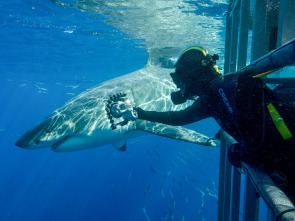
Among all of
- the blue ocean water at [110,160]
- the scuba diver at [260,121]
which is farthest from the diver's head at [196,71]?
the blue ocean water at [110,160]

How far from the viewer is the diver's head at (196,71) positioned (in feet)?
7.31

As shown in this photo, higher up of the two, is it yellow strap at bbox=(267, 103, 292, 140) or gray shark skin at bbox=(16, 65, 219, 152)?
yellow strap at bbox=(267, 103, 292, 140)

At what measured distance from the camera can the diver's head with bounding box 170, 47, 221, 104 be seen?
223 centimetres

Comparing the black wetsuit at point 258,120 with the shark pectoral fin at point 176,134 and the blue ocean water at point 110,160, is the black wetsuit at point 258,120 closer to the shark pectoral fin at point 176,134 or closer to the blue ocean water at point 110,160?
the shark pectoral fin at point 176,134

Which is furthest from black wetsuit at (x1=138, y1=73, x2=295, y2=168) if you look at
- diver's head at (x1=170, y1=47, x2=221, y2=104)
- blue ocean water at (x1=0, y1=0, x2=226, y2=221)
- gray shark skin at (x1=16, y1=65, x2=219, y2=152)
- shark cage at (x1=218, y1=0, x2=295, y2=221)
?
blue ocean water at (x1=0, y1=0, x2=226, y2=221)

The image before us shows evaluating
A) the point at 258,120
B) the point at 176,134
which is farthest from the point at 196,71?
the point at 176,134

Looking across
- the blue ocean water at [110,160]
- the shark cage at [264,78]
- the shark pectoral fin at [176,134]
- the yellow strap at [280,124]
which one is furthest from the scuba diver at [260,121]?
the blue ocean water at [110,160]

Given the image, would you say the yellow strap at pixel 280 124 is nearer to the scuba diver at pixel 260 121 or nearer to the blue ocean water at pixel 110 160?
the scuba diver at pixel 260 121

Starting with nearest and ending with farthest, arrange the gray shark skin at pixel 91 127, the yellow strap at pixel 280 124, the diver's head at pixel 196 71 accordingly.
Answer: the yellow strap at pixel 280 124 → the diver's head at pixel 196 71 → the gray shark skin at pixel 91 127

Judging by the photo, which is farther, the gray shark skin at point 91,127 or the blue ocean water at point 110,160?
the blue ocean water at point 110,160

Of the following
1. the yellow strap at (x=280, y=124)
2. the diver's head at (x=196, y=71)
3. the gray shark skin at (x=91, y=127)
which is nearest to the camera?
the yellow strap at (x=280, y=124)

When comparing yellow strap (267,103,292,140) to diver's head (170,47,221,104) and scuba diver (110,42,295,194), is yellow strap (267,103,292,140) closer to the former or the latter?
scuba diver (110,42,295,194)

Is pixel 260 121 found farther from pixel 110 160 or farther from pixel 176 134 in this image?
pixel 110 160

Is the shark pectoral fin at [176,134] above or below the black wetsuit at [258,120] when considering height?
below
